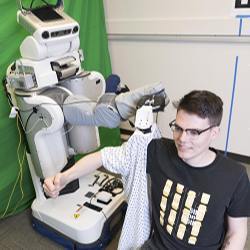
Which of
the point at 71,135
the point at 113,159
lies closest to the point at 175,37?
the point at 71,135

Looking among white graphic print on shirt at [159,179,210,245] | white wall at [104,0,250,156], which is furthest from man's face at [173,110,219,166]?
white wall at [104,0,250,156]

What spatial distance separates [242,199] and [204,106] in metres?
0.34

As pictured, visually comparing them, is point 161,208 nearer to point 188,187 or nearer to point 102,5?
point 188,187

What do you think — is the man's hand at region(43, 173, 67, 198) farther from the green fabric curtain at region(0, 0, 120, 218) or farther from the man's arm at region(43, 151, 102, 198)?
the green fabric curtain at region(0, 0, 120, 218)

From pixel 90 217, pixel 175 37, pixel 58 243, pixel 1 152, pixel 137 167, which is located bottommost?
pixel 58 243

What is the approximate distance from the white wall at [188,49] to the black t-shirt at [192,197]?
4.95 feet

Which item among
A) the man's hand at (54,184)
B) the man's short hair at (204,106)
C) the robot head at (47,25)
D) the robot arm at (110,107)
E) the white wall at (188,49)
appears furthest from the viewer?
the white wall at (188,49)

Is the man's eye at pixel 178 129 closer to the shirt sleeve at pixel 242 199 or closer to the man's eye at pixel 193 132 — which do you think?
the man's eye at pixel 193 132

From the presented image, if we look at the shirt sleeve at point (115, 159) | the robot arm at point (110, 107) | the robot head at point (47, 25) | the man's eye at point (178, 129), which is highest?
the robot head at point (47, 25)

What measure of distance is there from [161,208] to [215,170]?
0.28 metres

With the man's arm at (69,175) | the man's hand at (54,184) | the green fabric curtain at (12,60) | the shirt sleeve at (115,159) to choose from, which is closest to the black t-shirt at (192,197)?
the shirt sleeve at (115,159)

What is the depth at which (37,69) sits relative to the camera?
1506mm

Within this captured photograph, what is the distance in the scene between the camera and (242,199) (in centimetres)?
95

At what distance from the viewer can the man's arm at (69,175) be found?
1.11 m
